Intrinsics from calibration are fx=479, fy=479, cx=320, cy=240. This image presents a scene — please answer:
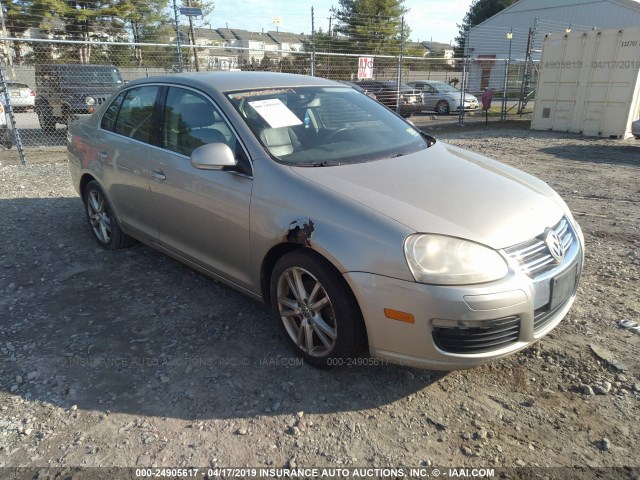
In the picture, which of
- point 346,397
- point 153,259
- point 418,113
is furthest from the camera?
point 418,113

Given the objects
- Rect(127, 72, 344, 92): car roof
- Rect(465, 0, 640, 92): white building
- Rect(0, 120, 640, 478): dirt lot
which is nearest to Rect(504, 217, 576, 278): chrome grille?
Rect(0, 120, 640, 478): dirt lot

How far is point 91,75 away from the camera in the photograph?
12102 millimetres

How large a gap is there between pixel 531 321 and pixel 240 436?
1.56 m

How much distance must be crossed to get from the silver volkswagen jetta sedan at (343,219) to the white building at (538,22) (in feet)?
83.7

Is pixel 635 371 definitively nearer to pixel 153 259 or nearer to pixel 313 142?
pixel 313 142

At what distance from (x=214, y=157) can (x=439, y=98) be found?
17.7 meters

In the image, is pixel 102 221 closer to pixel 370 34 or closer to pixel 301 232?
pixel 301 232

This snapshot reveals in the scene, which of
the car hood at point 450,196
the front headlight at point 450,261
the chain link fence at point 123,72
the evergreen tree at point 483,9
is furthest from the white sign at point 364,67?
the evergreen tree at point 483,9

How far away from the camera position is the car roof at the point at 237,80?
3.41 metres

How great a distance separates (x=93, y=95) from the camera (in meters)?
11.8

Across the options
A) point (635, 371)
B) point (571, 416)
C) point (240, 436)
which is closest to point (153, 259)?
point (240, 436)

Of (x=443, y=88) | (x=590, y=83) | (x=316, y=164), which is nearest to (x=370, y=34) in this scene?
(x=443, y=88)

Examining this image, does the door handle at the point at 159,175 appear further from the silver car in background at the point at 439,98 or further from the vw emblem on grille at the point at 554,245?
the silver car in background at the point at 439,98

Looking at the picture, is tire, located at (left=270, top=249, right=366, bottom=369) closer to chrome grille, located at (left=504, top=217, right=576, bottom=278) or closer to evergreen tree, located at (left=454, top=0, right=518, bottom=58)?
chrome grille, located at (left=504, top=217, right=576, bottom=278)
